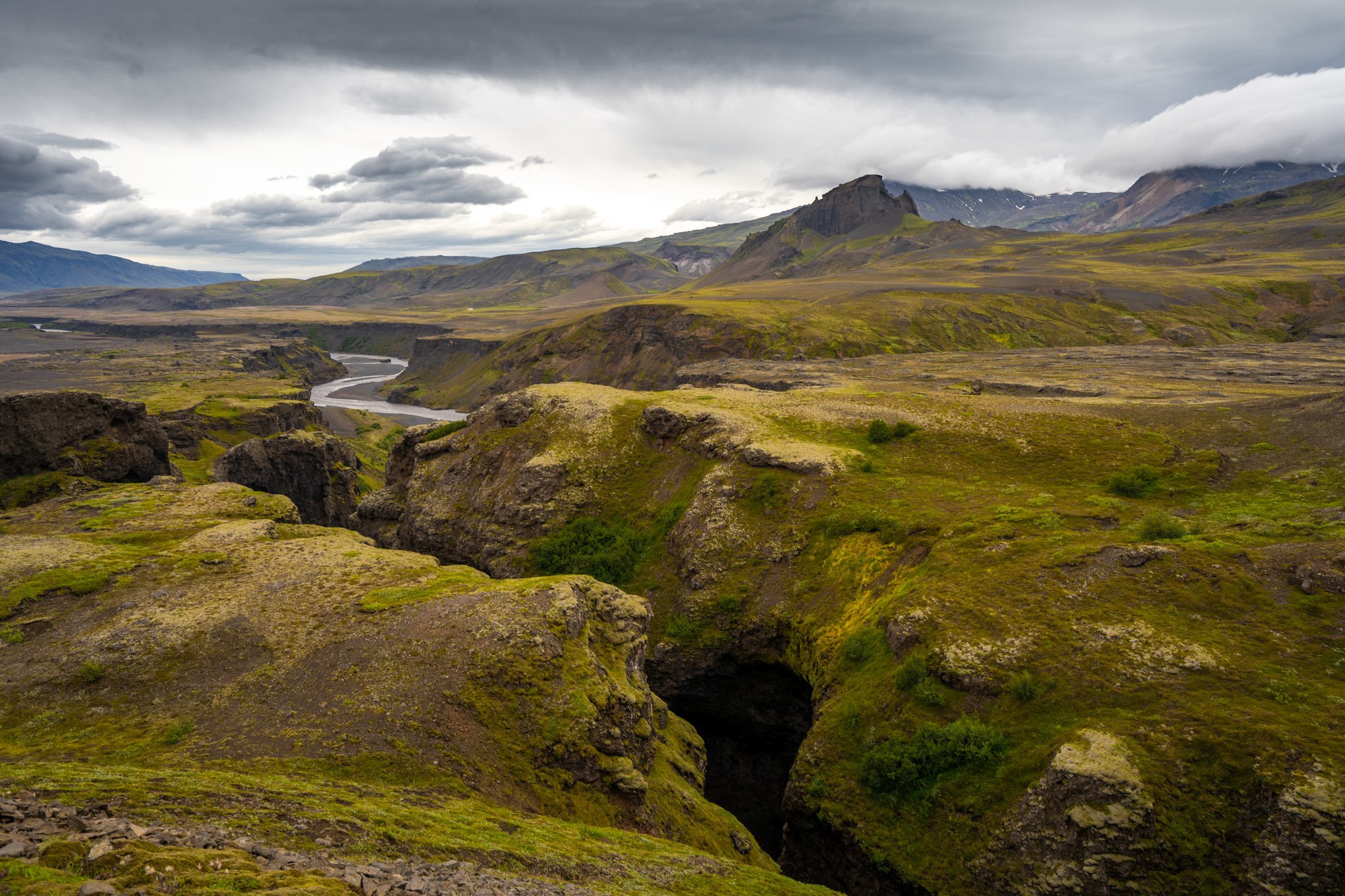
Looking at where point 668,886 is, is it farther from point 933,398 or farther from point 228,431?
point 228,431

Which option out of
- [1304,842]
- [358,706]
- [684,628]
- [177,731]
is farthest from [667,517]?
[1304,842]

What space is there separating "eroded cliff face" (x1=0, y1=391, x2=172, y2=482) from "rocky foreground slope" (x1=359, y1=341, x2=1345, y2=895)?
28613 mm

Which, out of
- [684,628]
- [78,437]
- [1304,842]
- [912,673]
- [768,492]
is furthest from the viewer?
[78,437]

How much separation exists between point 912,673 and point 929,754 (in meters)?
4.16

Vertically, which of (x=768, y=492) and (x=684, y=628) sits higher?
(x=768, y=492)

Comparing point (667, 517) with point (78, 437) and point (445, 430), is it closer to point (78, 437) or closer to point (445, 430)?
point (445, 430)

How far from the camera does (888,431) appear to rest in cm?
6103

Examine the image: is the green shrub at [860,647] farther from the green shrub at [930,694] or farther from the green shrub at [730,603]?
the green shrub at [730,603]

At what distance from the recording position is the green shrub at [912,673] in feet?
110

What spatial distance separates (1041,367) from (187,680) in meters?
120

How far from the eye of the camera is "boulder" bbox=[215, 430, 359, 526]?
98.7 metres

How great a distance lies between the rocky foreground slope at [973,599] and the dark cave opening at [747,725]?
0.74 ft

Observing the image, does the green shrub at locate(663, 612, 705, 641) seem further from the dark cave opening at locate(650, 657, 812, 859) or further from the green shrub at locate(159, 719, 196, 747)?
the green shrub at locate(159, 719, 196, 747)

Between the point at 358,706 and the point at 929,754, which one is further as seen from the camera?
the point at 929,754
